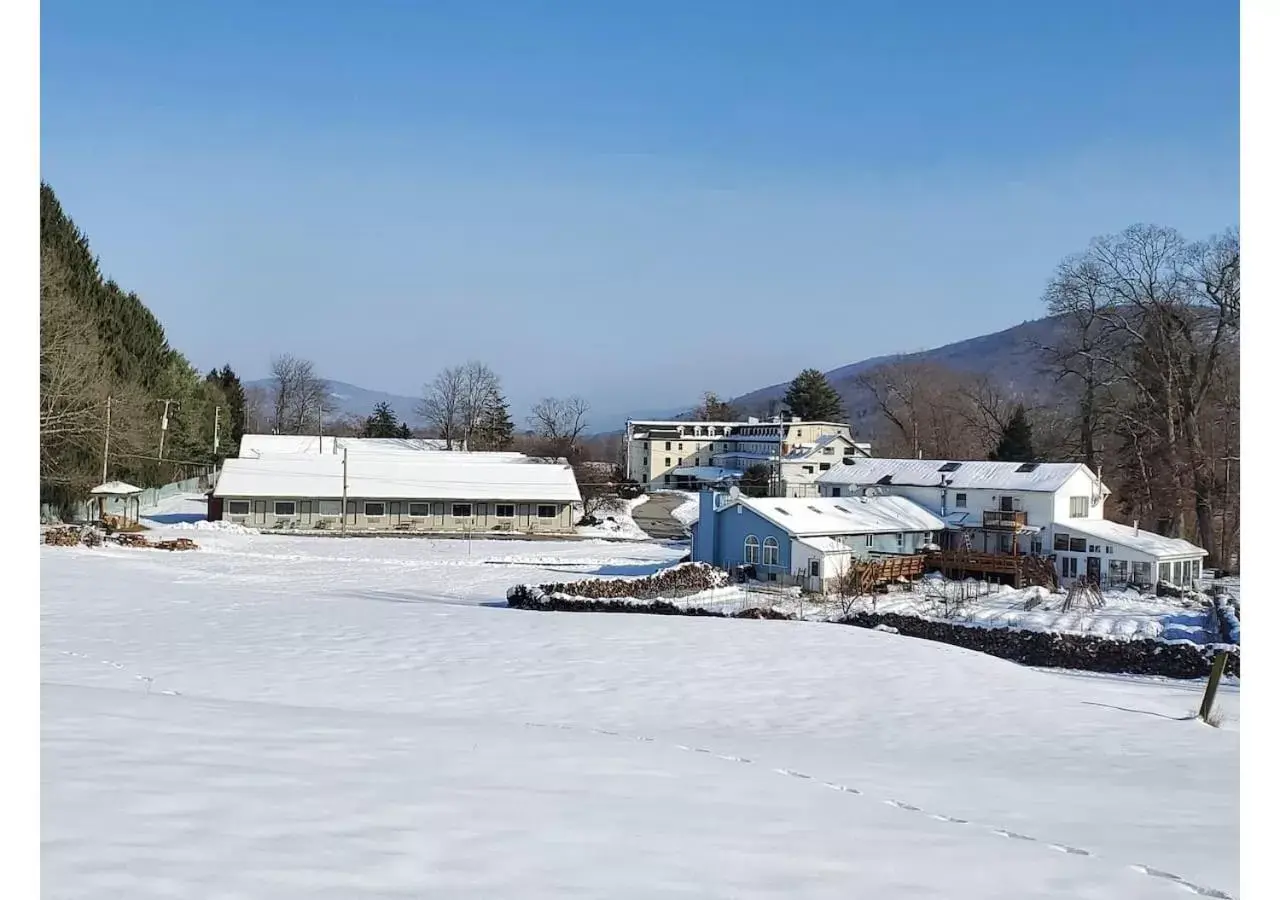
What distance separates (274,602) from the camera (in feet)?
40.5

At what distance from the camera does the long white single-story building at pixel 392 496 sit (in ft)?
93.5

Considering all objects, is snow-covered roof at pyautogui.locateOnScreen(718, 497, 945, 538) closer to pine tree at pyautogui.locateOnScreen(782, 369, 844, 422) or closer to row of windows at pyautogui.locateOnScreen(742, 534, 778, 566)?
row of windows at pyautogui.locateOnScreen(742, 534, 778, 566)

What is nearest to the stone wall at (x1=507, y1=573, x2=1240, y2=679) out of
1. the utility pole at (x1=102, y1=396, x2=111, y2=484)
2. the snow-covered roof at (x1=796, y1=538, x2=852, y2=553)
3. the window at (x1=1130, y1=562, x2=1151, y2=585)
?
the snow-covered roof at (x1=796, y1=538, x2=852, y2=553)

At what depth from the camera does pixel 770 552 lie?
19797mm

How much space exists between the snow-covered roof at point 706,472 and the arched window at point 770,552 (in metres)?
26.4

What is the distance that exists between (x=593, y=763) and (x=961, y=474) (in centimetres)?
2128

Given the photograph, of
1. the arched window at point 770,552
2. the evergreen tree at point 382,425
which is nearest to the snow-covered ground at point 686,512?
the arched window at point 770,552

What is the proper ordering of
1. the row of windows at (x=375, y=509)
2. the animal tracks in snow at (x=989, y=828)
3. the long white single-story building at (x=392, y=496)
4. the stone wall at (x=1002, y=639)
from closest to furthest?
the animal tracks in snow at (x=989, y=828)
the stone wall at (x=1002, y=639)
the row of windows at (x=375, y=509)
the long white single-story building at (x=392, y=496)

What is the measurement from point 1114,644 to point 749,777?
9410 mm

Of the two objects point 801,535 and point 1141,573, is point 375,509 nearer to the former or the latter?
point 801,535

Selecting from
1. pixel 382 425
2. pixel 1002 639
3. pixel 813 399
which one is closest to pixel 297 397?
pixel 382 425

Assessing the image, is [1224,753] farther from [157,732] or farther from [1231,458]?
[1231,458]

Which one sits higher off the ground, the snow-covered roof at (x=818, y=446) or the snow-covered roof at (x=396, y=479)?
the snow-covered roof at (x=818, y=446)

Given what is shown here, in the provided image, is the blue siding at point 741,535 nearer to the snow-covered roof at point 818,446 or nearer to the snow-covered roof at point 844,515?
the snow-covered roof at point 844,515
